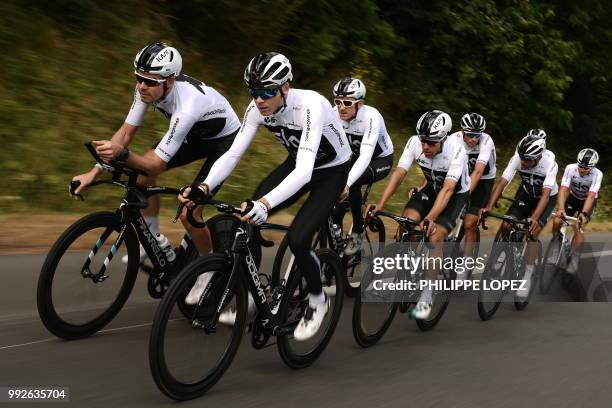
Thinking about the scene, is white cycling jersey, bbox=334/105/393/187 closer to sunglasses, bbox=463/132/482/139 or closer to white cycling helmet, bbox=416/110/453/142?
white cycling helmet, bbox=416/110/453/142

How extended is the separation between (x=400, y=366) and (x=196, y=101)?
94.4 inches

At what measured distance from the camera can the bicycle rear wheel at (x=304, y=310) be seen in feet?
16.7

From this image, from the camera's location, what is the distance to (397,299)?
6410mm

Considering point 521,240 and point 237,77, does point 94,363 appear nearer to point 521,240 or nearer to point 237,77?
point 521,240

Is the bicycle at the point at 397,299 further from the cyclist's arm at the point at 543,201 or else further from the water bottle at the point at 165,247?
the cyclist's arm at the point at 543,201

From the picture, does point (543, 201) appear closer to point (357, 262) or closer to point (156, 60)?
point (357, 262)

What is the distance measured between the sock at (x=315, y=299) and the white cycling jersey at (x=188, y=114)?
139 cm

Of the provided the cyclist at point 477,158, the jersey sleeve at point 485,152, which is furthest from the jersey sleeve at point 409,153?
the jersey sleeve at point 485,152

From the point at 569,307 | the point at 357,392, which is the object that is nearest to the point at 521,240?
the point at 569,307

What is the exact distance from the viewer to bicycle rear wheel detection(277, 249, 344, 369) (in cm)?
510

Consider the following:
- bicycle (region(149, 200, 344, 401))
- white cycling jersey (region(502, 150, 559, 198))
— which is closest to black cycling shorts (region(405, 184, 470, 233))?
white cycling jersey (region(502, 150, 559, 198))

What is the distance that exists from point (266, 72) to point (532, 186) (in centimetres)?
528

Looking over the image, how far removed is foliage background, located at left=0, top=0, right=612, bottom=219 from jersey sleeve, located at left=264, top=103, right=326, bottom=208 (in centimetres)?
499

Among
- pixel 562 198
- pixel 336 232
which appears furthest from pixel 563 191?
pixel 336 232
